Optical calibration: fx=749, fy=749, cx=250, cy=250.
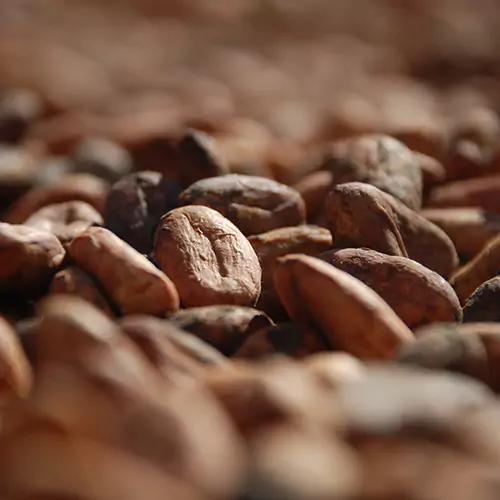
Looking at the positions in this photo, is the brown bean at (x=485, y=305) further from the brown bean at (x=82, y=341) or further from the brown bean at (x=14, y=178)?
the brown bean at (x=14, y=178)

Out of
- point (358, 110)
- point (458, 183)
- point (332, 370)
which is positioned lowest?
point (358, 110)

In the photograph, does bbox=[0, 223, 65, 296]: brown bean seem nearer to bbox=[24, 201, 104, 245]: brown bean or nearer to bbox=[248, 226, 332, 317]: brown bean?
bbox=[24, 201, 104, 245]: brown bean

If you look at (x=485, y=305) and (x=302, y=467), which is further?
(x=485, y=305)

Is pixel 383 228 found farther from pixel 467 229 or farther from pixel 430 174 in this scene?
pixel 430 174

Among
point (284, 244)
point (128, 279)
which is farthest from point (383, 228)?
point (128, 279)

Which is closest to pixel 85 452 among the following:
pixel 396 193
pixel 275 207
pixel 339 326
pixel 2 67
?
pixel 339 326

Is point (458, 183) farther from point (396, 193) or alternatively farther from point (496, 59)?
point (496, 59)

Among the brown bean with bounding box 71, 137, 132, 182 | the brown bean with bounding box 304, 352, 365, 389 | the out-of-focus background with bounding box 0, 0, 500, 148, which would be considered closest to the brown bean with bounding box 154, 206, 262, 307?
the brown bean with bounding box 304, 352, 365, 389
